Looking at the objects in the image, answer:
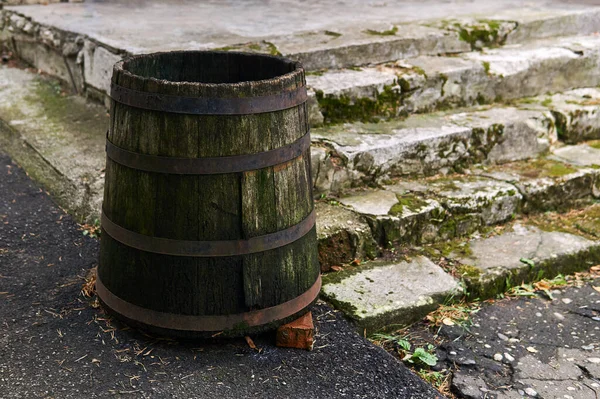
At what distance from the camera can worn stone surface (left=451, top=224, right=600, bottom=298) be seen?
10.4 feet

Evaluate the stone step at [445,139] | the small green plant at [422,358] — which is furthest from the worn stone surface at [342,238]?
the small green plant at [422,358]

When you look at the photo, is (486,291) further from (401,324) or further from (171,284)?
(171,284)

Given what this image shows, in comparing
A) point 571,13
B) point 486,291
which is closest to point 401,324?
point 486,291

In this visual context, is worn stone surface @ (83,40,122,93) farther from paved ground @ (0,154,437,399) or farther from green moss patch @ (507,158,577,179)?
green moss patch @ (507,158,577,179)

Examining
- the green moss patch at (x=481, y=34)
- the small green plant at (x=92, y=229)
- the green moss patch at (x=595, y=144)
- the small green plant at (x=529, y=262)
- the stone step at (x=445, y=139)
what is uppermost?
the green moss patch at (x=481, y=34)

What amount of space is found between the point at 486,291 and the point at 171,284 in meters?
1.51

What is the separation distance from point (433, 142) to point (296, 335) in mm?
1645

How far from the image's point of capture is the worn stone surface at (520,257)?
318 cm

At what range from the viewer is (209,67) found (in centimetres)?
286

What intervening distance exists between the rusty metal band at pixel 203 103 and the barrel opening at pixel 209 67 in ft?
1.38

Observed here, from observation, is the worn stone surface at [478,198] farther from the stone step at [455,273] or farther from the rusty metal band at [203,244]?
the rusty metal band at [203,244]

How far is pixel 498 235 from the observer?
3.56 metres

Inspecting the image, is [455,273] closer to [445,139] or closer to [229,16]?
[445,139]

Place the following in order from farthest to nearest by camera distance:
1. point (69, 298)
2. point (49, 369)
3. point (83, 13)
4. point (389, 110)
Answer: point (83, 13) → point (389, 110) → point (69, 298) → point (49, 369)
